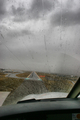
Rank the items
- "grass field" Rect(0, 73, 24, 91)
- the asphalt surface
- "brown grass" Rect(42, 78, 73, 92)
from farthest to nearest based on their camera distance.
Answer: "brown grass" Rect(42, 78, 73, 92) → "grass field" Rect(0, 73, 24, 91) → the asphalt surface

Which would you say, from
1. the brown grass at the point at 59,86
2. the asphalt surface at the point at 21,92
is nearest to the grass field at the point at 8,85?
the asphalt surface at the point at 21,92

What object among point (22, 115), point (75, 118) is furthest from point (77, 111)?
point (22, 115)

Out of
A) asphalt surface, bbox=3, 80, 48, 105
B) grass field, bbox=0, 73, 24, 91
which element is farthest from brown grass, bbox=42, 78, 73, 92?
grass field, bbox=0, 73, 24, 91

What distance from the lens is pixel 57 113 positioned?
1.66m

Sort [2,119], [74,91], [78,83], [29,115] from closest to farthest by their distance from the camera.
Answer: [2,119] < [29,115] < [78,83] < [74,91]

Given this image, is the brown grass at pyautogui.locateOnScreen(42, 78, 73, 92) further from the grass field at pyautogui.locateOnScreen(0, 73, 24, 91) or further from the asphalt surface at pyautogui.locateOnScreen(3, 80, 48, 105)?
the grass field at pyautogui.locateOnScreen(0, 73, 24, 91)

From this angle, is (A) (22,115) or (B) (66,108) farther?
(B) (66,108)

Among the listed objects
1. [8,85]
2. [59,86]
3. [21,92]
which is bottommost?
[21,92]

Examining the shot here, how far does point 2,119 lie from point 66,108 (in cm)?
92

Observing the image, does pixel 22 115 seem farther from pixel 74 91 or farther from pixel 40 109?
pixel 74 91

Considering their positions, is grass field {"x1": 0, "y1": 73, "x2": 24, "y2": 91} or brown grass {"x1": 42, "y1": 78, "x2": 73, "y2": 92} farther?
brown grass {"x1": 42, "y1": 78, "x2": 73, "y2": 92}

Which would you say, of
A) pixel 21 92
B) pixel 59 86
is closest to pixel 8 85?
pixel 21 92

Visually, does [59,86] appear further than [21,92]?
Yes

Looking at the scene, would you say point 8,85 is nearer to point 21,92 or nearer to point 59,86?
point 21,92
